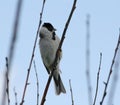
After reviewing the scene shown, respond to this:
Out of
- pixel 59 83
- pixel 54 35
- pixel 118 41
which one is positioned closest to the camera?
pixel 118 41

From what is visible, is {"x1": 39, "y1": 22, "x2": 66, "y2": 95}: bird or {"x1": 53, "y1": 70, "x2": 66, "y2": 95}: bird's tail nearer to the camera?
{"x1": 53, "y1": 70, "x2": 66, "y2": 95}: bird's tail

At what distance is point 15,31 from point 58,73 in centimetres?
434

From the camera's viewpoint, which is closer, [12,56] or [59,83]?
[12,56]

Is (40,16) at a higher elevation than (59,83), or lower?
higher

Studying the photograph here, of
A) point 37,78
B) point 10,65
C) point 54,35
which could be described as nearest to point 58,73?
point 54,35

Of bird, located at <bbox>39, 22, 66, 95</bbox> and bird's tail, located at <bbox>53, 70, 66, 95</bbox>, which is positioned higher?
bird, located at <bbox>39, 22, 66, 95</bbox>

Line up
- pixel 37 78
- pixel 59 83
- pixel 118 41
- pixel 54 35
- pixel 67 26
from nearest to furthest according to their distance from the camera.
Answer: pixel 67 26 → pixel 118 41 → pixel 37 78 → pixel 59 83 → pixel 54 35

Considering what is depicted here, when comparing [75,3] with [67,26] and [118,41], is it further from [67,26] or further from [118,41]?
[118,41]

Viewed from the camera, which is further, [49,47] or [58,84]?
[49,47]

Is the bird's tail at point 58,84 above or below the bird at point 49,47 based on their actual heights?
below

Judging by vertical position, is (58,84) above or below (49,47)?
below

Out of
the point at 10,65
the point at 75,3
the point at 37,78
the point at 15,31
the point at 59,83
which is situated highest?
the point at 75,3

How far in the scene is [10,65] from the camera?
1.36 meters

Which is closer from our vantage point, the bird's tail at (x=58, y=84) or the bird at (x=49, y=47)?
A: the bird's tail at (x=58, y=84)
